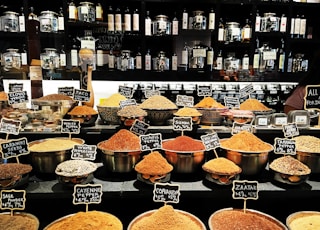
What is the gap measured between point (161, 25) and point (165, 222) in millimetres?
3033

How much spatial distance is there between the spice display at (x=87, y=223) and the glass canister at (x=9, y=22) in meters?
3.17

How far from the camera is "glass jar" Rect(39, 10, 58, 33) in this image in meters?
3.87

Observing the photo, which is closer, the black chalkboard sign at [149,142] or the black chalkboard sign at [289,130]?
the black chalkboard sign at [149,142]

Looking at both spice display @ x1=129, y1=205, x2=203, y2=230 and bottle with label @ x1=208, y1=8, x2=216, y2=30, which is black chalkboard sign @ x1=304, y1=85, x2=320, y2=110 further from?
bottle with label @ x1=208, y1=8, x2=216, y2=30

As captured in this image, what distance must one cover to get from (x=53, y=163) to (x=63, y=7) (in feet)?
9.28

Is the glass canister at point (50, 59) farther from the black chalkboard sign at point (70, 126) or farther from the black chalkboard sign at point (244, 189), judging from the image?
the black chalkboard sign at point (244, 189)

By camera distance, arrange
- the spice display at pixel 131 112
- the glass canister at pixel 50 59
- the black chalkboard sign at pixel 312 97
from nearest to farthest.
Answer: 1. the spice display at pixel 131 112
2. the black chalkboard sign at pixel 312 97
3. the glass canister at pixel 50 59

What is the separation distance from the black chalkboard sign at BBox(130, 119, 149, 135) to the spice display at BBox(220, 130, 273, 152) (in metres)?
0.45

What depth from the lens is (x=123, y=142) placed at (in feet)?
5.65

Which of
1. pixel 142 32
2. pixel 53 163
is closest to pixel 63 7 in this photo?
pixel 142 32

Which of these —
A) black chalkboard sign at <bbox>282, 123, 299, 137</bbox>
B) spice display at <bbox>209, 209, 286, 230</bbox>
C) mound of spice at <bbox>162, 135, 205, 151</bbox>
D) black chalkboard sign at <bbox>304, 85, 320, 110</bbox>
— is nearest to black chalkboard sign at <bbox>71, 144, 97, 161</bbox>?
mound of spice at <bbox>162, 135, 205, 151</bbox>

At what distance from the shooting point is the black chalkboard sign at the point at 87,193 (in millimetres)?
1501

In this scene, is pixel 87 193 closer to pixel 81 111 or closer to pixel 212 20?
pixel 81 111

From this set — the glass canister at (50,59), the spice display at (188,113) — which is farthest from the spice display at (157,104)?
the glass canister at (50,59)
